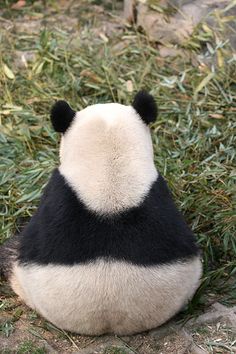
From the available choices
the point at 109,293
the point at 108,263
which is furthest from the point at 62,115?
the point at 109,293

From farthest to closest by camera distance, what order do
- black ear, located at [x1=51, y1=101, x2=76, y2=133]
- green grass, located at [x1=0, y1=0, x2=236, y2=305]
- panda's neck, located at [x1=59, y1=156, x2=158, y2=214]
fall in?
green grass, located at [x1=0, y1=0, x2=236, y2=305] < black ear, located at [x1=51, y1=101, x2=76, y2=133] < panda's neck, located at [x1=59, y1=156, x2=158, y2=214]

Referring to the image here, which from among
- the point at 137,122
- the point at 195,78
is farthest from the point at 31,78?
the point at 137,122

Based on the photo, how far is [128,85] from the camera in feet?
14.2

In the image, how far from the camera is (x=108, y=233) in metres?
2.51

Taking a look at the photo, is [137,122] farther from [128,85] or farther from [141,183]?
[128,85]

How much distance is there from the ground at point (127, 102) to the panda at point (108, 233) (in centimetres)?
20

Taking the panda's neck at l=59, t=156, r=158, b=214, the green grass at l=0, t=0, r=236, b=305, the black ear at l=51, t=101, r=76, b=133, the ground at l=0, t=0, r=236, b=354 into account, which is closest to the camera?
the panda's neck at l=59, t=156, r=158, b=214

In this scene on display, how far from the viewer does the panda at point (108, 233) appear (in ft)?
8.20

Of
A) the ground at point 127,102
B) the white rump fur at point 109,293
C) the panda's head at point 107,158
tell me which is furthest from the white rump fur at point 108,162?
the ground at point 127,102

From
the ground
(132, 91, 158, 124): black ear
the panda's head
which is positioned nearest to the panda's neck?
the panda's head

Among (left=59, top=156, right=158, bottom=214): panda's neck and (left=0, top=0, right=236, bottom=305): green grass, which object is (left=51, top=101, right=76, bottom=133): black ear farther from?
(left=0, top=0, right=236, bottom=305): green grass

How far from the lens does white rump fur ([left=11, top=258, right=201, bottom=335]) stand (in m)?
2.51

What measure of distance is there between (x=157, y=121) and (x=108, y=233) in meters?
1.64

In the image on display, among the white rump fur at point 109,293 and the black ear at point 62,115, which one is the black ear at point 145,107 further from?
the white rump fur at point 109,293
